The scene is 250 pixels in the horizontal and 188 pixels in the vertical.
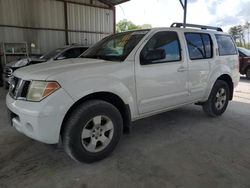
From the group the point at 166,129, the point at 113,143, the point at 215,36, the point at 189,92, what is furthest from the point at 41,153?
the point at 215,36

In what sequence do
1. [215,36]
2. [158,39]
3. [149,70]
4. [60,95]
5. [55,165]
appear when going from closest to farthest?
[60,95]
[55,165]
[149,70]
[158,39]
[215,36]

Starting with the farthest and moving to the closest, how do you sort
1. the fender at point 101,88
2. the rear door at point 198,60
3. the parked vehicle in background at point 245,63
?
the parked vehicle in background at point 245,63, the rear door at point 198,60, the fender at point 101,88

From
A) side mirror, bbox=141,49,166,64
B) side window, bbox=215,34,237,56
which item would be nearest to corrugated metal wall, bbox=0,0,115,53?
side window, bbox=215,34,237,56

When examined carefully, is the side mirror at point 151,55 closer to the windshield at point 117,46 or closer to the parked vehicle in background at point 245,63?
the windshield at point 117,46

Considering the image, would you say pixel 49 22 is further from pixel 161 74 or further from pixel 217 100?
pixel 161 74

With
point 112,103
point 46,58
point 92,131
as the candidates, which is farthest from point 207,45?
point 46,58

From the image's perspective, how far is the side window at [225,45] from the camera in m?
4.60

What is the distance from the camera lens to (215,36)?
4.54 metres

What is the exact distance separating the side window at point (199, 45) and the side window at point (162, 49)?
34 cm

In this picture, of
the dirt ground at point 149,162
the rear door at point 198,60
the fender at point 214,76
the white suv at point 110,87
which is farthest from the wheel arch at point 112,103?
the fender at point 214,76

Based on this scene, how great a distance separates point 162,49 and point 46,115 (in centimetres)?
185

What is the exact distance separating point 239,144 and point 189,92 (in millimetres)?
1119

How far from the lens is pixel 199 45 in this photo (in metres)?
4.18

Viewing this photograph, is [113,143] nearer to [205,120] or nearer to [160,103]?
[160,103]
